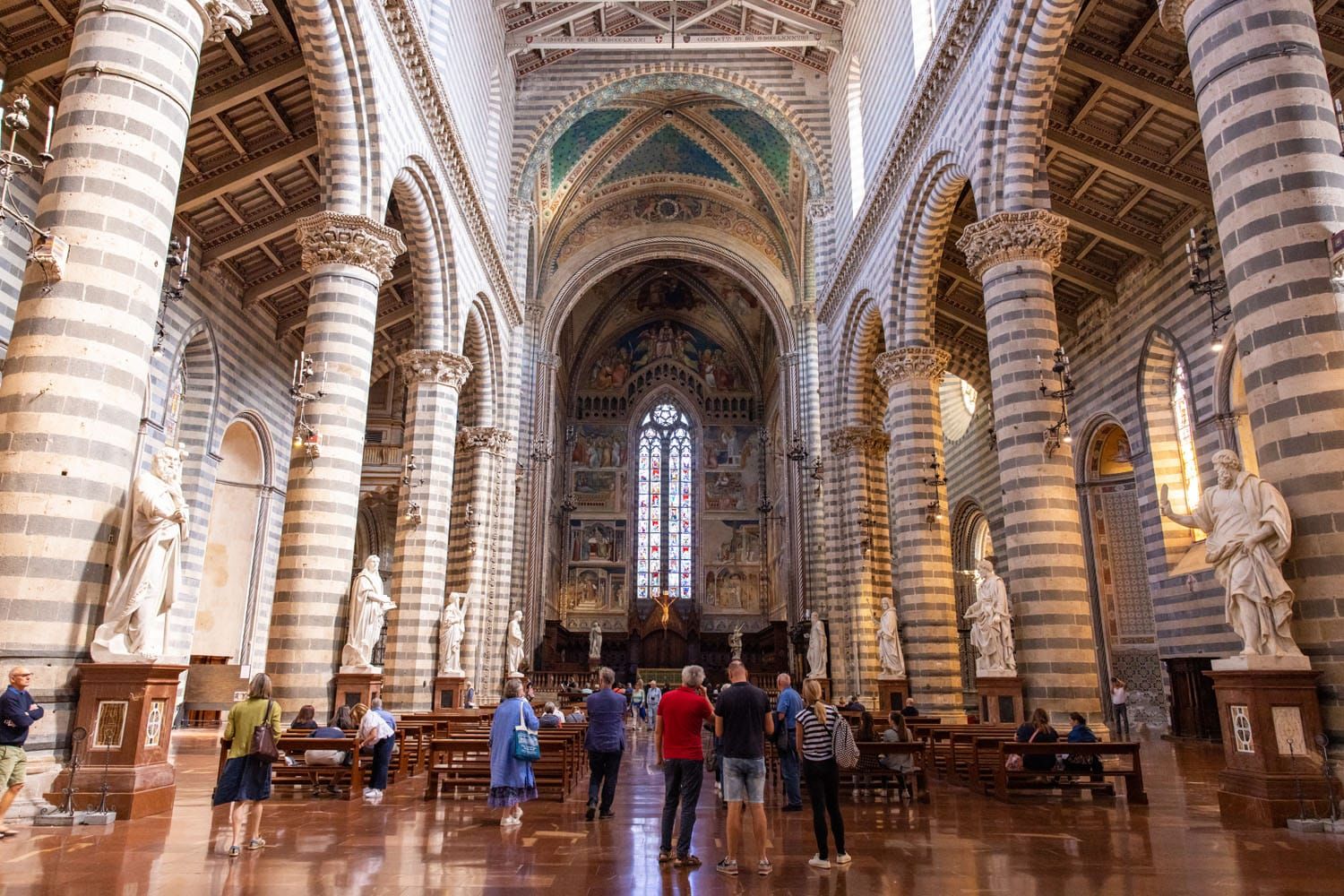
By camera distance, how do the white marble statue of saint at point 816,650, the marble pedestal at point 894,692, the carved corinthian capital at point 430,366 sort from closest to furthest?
the carved corinthian capital at point 430,366
the marble pedestal at point 894,692
the white marble statue of saint at point 816,650

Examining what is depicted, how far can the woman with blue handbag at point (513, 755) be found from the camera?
7.84 meters

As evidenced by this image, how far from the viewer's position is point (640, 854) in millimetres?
6738

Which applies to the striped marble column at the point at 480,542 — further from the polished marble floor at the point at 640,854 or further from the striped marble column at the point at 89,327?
the striped marble column at the point at 89,327

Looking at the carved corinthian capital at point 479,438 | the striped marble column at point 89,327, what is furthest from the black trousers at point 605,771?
the carved corinthian capital at point 479,438

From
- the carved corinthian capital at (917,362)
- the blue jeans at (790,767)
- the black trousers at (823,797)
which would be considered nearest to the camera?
the black trousers at (823,797)

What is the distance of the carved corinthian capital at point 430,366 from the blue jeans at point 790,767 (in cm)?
1068

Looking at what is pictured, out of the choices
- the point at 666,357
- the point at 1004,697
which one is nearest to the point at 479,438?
the point at 1004,697

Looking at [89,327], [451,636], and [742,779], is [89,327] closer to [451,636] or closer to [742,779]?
[742,779]

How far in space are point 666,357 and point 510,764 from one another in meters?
36.1

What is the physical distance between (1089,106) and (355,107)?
12.2m

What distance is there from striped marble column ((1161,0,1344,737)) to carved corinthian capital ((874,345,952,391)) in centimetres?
963

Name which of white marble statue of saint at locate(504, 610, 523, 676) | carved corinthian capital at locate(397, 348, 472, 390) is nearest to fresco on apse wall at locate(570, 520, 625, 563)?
white marble statue of saint at locate(504, 610, 523, 676)

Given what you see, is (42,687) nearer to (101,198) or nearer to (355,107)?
(101,198)

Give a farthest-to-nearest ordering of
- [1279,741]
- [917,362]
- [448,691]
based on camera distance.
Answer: [448,691] < [917,362] < [1279,741]
